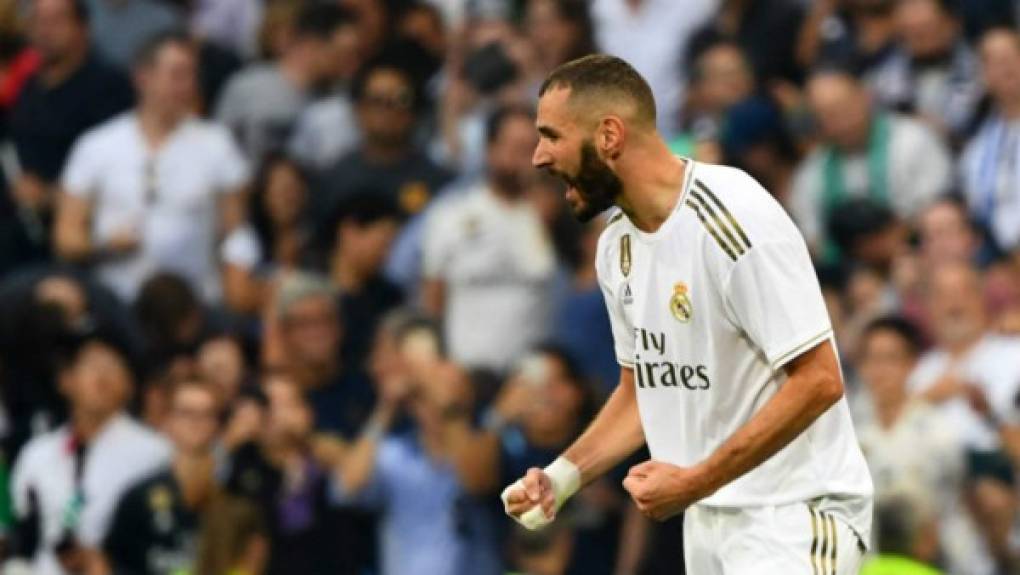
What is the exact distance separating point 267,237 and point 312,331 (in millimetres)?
1657

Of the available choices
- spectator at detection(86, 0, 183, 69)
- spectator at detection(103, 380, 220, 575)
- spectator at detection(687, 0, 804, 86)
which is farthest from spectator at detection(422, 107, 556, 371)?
spectator at detection(86, 0, 183, 69)

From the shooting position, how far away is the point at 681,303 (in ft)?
20.7

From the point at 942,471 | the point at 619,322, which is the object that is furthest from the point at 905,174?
the point at 619,322

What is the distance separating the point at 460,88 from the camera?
43.6 feet

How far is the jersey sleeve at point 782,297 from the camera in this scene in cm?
606

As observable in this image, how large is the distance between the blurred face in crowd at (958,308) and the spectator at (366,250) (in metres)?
2.85

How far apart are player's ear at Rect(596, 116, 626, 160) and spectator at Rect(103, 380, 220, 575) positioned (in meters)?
4.54

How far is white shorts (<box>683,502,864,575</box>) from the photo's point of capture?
623 cm

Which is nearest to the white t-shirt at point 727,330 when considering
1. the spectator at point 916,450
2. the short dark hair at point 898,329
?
the spectator at point 916,450

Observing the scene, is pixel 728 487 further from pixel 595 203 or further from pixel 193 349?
pixel 193 349

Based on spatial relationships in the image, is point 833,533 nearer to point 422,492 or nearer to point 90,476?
point 422,492

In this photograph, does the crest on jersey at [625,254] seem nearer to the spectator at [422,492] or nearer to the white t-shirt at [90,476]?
the spectator at [422,492]

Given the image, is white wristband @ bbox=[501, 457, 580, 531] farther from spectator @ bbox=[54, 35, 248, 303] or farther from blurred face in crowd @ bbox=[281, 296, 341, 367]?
spectator @ bbox=[54, 35, 248, 303]

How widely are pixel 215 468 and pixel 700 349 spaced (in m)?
4.84
